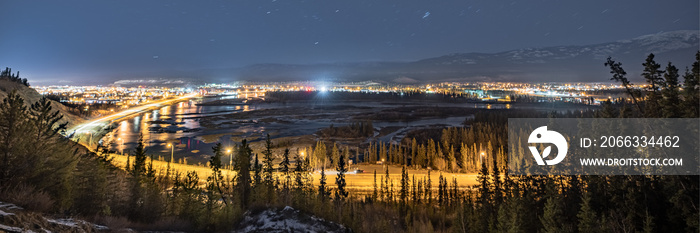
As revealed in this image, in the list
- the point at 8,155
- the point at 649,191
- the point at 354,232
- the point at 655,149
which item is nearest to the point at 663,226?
the point at 649,191

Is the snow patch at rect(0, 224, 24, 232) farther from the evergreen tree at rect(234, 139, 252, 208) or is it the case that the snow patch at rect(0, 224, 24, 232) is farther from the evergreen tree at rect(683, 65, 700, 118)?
the evergreen tree at rect(683, 65, 700, 118)

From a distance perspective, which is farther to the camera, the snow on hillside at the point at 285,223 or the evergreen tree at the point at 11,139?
the snow on hillside at the point at 285,223

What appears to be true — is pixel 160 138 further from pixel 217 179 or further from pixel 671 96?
pixel 671 96

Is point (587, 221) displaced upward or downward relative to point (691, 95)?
downward

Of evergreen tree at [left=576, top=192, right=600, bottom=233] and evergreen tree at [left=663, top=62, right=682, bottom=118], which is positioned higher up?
evergreen tree at [left=663, top=62, right=682, bottom=118]

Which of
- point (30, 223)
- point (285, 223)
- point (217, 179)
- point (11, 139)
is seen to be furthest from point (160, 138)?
point (30, 223)


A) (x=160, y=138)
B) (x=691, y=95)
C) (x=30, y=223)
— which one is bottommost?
(x=160, y=138)

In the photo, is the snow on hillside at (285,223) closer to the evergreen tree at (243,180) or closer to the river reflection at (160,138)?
the evergreen tree at (243,180)

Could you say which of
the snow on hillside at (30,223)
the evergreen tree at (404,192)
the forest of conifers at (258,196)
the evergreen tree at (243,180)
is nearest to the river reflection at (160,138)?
the evergreen tree at (243,180)

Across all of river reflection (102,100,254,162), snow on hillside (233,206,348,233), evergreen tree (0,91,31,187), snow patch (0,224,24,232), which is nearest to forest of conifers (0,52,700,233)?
evergreen tree (0,91,31,187)

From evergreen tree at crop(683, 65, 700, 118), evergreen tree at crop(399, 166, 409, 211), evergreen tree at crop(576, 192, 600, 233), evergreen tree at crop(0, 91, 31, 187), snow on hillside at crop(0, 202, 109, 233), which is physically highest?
evergreen tree at crop(683, 65, 700, 118)

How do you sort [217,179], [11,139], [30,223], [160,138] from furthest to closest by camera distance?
1. [160,138]
2. [217,179]
3. [11,139]
4. [30,223]

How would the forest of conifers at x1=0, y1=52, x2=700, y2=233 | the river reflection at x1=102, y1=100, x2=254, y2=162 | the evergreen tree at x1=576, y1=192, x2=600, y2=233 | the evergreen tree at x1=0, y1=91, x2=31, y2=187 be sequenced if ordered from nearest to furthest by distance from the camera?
the evergreen tree at x1=0, y1=91, x2=31, y2=187
the forest of conifers at x1=0, y1=52, x2=700, y2=233
the evergreen tree at x1=576, y1=192, x2=600, y2=233
the river reflection at x1=102, y1=100, x2=254, y2=162
